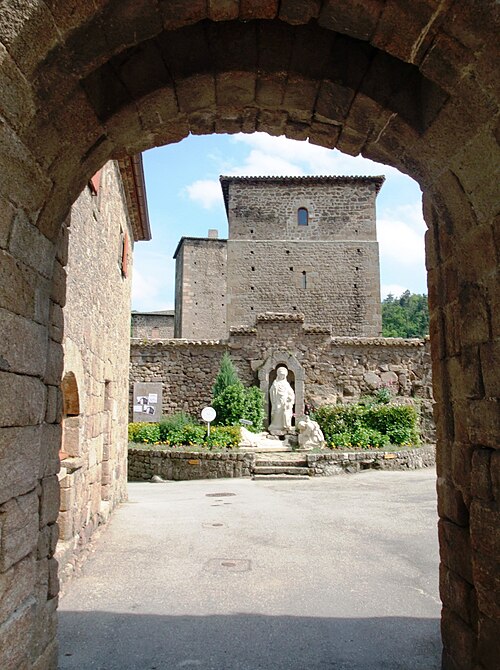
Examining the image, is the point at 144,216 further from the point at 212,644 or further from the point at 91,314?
the point at 212,644

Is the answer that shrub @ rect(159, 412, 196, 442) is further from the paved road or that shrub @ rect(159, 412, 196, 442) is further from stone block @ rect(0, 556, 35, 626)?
stone block @ rect(0, 556, 35, 626)

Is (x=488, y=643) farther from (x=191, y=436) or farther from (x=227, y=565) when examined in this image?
(x=191, y=436)

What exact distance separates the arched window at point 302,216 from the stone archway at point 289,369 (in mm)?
12147

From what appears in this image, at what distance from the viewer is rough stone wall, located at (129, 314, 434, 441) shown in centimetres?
1922

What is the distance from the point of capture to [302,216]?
2939 centimetres

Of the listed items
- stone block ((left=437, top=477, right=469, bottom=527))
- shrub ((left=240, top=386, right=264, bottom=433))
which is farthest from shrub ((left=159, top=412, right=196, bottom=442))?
stone block ((left=437, top=477, right=469, bottom=527))

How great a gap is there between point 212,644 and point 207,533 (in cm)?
365

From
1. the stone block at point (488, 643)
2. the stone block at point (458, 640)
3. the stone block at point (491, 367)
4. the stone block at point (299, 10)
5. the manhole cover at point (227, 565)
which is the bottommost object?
the manhole cover at point (227, 565)

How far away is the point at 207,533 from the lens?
7.59 metres

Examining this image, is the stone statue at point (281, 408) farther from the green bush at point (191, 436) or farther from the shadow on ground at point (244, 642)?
the shadow on ground at point (244, 642)

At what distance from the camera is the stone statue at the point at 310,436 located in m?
15.9

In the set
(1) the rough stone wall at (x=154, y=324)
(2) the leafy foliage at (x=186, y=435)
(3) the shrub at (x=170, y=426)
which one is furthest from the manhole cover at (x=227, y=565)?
(1) the rough stone wall at (x=154, y=324)

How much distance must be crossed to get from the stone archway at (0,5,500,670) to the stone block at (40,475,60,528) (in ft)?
0.05

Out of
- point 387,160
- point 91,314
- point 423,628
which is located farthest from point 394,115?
point 91,314
